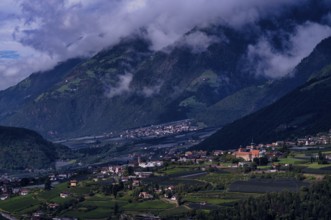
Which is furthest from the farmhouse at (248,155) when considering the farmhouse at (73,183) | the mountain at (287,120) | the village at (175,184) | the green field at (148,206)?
the mountain at (287,120)

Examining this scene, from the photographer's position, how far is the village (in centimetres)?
8488

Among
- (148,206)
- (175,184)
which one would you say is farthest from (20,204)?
(148,206)

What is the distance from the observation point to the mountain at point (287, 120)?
147875 millimetres

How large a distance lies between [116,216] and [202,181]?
1522 cm

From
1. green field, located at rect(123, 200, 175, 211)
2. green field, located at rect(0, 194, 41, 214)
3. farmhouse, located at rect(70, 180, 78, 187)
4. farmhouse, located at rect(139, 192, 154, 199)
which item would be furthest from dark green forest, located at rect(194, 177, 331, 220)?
→ farmhouse, located at rect(70, 180, 78, 187)

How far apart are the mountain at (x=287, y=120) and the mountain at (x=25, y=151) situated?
35861 millimetres

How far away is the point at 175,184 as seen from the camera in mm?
93125

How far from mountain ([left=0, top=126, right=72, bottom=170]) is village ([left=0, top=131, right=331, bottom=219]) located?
148 ft

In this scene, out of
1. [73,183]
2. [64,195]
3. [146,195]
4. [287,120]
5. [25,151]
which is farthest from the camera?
[25,151]

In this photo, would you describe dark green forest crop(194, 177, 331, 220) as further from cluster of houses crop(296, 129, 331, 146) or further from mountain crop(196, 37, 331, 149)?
mountain crop(196, 37, 331, 149)

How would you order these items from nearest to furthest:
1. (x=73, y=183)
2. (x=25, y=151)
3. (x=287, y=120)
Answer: (x=73, y=183), (x=287, y=120), (x=25, y=151)

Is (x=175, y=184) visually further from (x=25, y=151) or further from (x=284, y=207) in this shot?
(x=25, y=151)

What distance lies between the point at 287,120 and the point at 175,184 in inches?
2802

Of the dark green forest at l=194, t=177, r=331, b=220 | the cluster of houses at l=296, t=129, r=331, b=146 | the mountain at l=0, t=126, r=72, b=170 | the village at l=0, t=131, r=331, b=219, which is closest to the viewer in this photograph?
the dark green forest at l=194, t=177, r=331, b=220
